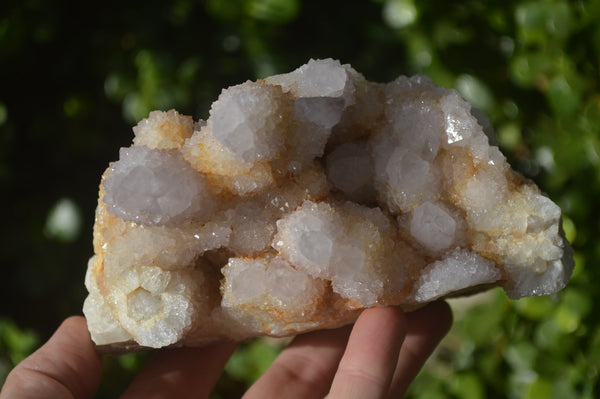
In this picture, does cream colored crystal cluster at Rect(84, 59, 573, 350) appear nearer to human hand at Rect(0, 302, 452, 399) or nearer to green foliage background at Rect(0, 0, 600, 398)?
human hand at Rect(0, 302, 452, 399)

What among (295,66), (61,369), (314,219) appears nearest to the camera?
(314,219)

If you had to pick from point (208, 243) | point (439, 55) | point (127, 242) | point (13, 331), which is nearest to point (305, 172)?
point (208, 243)

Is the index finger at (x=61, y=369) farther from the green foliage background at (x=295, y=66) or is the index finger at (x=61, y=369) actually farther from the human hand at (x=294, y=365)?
the green foliage background at (x=295, y=66)

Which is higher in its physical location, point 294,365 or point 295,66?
point 295,66


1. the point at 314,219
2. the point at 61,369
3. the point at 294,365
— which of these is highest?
the point at 314,219

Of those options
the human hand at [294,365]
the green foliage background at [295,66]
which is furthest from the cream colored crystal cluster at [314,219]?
the green foliage background at [295,66]

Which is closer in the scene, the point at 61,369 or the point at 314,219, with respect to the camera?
the point at 314,219

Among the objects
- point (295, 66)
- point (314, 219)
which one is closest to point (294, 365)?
point (314, 219)

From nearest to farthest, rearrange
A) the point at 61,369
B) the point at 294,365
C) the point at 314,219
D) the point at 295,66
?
the point at 314,219 → the point at 61,369 → the point at 294,365 → the point at 295,66

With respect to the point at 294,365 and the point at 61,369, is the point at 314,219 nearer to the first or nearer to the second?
the point at 294,365
